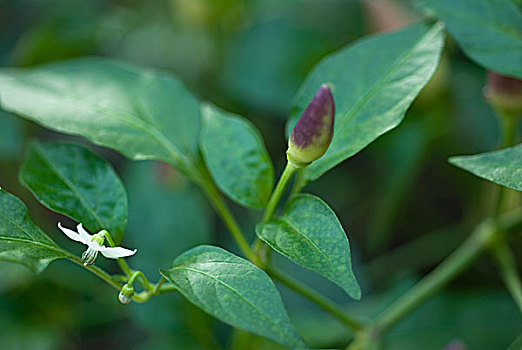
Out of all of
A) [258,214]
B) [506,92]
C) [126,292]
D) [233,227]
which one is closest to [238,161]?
[233,227]

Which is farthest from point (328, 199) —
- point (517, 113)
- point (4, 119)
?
point (4, 119)

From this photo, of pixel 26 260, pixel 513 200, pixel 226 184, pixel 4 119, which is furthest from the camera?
pixel 4 119

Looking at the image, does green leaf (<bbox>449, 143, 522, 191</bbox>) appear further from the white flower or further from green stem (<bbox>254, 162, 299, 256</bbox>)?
the white flower

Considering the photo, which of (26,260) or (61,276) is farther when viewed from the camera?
(61,276)

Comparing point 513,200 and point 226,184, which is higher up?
point 226,184

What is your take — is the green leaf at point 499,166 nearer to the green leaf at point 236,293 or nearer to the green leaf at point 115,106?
the green leaf at point 236,293

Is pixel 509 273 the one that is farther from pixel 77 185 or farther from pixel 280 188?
pixel 77 185

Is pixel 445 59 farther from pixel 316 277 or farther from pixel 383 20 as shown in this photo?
pixel 316 277
